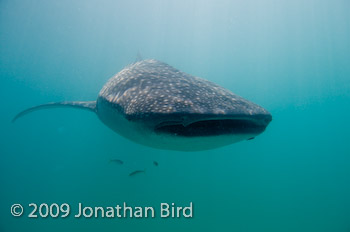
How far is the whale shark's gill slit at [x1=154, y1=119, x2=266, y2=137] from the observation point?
2586mm

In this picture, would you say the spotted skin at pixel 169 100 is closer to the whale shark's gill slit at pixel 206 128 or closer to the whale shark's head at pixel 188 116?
the whale shark's head at pixel 188 116

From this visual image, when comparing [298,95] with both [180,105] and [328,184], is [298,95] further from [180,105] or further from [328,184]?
[180,105]

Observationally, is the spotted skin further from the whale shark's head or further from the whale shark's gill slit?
the whale shark's gill slit

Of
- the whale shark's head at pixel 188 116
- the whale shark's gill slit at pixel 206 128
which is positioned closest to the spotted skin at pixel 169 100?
the whale shark's head at pixel 188 116

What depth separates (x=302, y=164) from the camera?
51719mm

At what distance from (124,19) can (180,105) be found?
5100 cm

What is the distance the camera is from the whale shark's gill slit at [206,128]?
2586 mm

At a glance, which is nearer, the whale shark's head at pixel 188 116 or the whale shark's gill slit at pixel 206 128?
the whale shark's head at pixel 188 116

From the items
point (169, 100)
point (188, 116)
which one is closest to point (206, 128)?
point (188, 116)

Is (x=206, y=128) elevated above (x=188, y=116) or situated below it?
below

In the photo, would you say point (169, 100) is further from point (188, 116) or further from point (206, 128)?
point (206, 128)

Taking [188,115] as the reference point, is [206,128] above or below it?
below

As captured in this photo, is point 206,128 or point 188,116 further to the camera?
point 206,128

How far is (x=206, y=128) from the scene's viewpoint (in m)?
2.65
